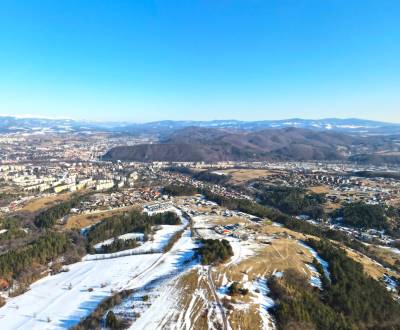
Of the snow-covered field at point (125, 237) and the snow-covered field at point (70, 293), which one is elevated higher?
the snow-covered field at point (70, 293)

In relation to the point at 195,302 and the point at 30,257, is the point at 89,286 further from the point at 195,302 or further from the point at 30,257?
the point at 195,302

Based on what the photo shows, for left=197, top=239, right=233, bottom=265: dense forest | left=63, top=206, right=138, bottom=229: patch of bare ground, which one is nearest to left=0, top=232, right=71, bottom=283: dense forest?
left=63, top=206, right=138, bottom=229: patch of bare ground

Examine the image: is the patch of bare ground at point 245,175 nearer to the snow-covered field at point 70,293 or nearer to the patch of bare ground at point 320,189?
the patch of bare ground at point 320,189

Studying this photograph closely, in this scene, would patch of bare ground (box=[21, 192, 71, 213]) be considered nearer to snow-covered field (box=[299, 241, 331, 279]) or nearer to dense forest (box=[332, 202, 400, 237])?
snow-covered field (box=[299, 241, 331, 279])

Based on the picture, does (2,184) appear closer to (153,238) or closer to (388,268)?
(153,238)

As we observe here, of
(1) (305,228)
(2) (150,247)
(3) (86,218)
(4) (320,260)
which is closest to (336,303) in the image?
(4) (320,260)

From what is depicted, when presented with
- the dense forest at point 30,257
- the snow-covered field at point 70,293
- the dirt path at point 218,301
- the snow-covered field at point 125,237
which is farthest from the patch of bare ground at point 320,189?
the dense forest at point 30,257
